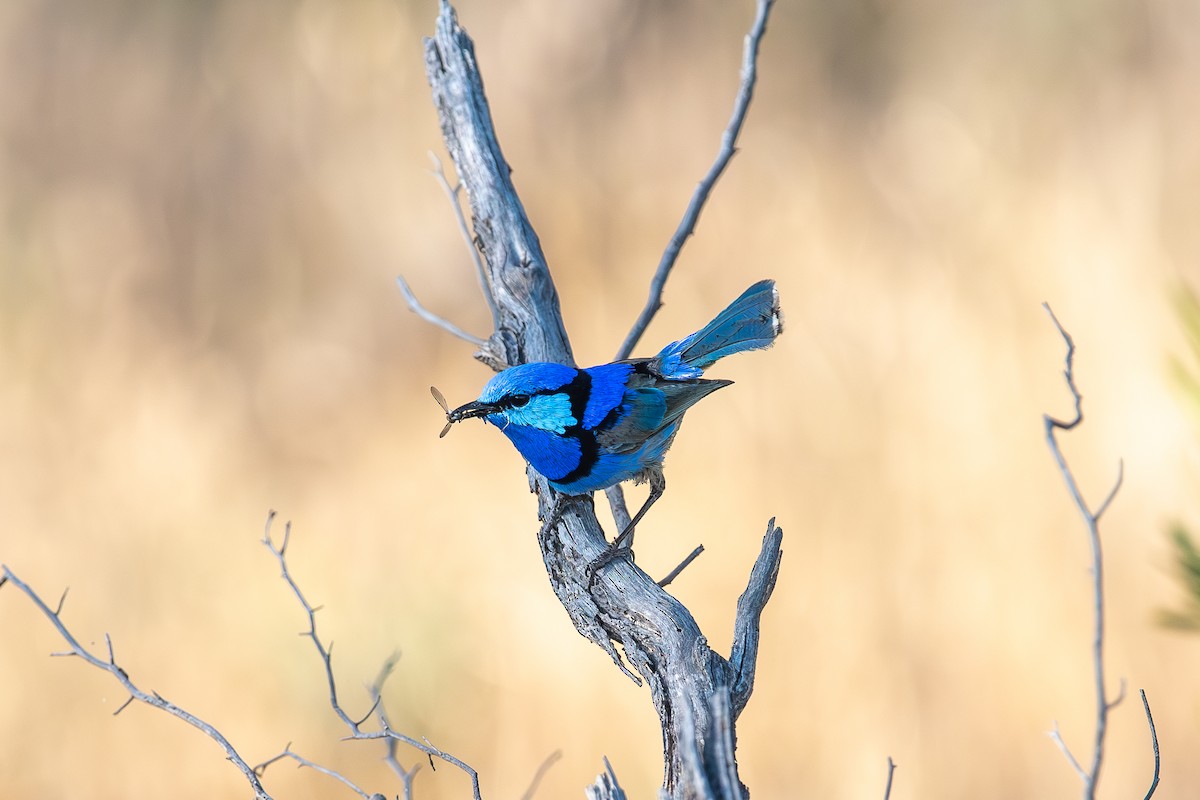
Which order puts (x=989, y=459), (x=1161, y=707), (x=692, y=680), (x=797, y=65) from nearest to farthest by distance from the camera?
(x=692, y=680) < (x=1161, y=707) < (x=989, y=459) < (x=797, y=65)

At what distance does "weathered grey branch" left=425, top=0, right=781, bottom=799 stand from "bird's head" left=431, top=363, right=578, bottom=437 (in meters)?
0.15

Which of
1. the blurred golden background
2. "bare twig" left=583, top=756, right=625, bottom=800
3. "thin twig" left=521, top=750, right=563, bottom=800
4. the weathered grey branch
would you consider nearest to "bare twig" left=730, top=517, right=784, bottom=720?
the weathered grey branch

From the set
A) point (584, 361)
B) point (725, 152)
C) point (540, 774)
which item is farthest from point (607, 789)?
point (584, 361)

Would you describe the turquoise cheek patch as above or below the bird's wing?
below

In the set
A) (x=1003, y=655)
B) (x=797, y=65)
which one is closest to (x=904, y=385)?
(x=1003, y=655)

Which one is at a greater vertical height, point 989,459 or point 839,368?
point 839,368

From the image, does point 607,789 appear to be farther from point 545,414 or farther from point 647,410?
point 647,410

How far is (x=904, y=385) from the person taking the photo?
15.3 feet

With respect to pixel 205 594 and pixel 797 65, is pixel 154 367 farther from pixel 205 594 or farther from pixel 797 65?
pixel 797 65

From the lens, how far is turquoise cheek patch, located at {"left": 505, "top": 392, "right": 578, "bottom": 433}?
2369 mm

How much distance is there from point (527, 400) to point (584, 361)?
2.44 meters

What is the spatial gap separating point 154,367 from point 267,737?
1881mm

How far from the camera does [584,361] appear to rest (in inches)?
188

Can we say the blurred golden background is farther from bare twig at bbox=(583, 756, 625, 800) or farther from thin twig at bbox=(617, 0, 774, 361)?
bare twig at bbox=(583, 756, 625, 800)
